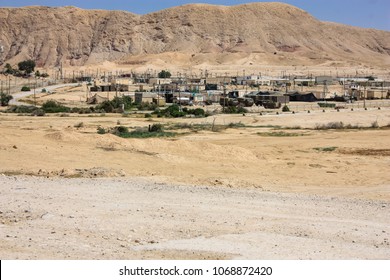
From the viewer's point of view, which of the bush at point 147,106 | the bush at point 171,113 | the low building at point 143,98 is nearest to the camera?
the bush at point 171,113

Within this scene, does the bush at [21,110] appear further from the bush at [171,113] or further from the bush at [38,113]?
the bush at [171,113]

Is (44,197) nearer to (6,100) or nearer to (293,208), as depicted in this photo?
(293,208)

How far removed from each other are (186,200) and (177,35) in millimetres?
162390

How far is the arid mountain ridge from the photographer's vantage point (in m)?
167

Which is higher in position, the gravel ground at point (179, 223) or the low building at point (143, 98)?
the low building at point (143, 98)

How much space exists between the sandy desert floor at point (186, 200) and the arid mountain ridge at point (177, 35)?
133 m

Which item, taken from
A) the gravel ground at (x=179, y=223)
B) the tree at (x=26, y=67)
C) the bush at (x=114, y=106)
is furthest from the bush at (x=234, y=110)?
the tree at (x=26, y=67)

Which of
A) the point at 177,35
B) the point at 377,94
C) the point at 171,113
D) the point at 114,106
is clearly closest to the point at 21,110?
the point at 114,106

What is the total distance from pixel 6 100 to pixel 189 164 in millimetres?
46114

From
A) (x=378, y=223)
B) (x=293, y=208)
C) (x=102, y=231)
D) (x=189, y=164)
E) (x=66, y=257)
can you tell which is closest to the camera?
(x=66, y=257)

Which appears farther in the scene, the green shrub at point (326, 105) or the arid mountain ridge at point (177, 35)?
the arid mountain ridge at point (177, 35)

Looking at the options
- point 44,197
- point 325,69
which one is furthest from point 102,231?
point 325,69

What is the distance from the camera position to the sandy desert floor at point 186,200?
10133 millimetres

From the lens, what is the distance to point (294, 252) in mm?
9781
